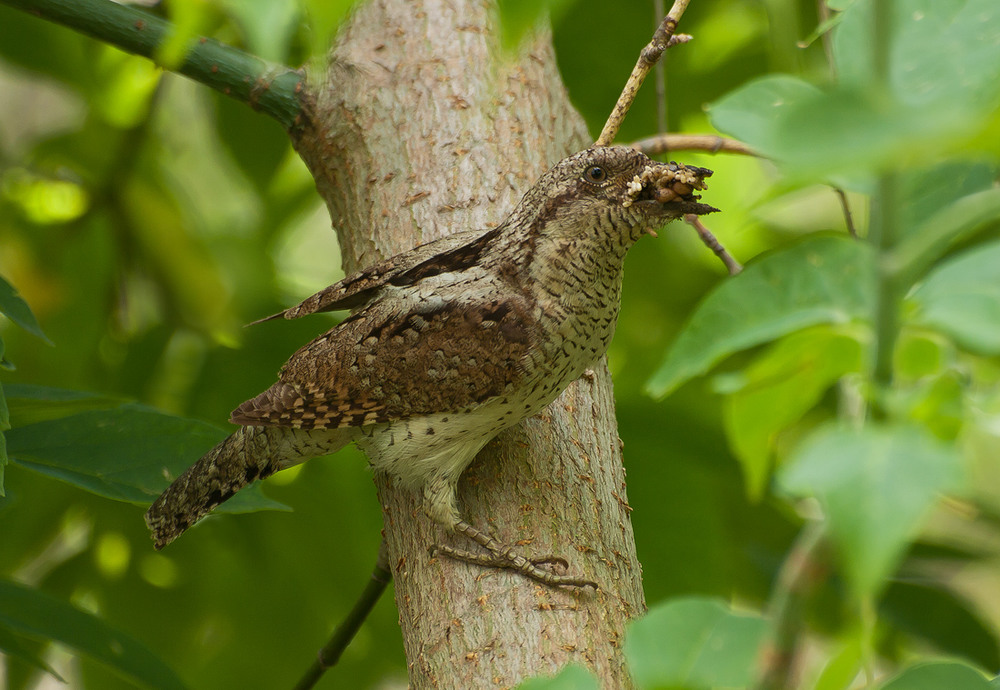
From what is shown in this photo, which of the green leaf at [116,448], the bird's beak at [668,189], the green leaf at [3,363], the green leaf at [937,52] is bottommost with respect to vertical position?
the green leaf at [937,52]

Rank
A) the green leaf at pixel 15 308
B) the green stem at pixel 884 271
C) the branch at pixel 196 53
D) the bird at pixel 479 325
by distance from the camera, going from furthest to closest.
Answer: the branch at pixel 196 53, the bird at pixel 479 325, the green leaf at pixel 15 308, the green stem at pixel 884 271

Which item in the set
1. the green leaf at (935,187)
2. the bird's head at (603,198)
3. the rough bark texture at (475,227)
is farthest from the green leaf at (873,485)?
the bird's head at (603,198)

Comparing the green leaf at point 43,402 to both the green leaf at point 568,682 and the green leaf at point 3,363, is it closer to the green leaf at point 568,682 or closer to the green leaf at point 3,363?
the green leaf at point 3,363

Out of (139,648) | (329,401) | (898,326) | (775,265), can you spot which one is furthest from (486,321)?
(898,326)

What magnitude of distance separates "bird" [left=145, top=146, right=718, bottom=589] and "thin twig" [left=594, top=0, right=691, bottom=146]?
199 millimetres

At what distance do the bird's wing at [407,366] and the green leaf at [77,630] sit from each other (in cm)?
59

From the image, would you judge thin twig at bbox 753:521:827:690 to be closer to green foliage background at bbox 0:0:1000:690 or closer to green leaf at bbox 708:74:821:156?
green foliage background at bbox 0:0:1000:690

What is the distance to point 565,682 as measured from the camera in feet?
3.00

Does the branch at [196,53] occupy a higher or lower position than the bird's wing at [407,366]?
higher

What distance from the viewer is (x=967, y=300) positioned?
0.82 metres

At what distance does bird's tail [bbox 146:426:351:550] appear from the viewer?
2.53m

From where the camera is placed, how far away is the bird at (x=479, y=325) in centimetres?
229

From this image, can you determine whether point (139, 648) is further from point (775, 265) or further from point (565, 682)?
point (775, 265)

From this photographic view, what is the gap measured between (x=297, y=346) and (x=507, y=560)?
53.4 inches
